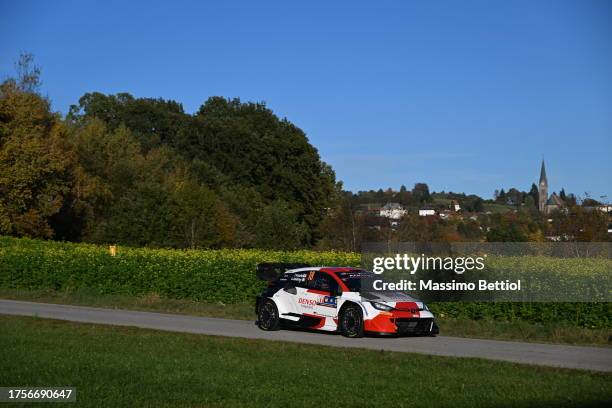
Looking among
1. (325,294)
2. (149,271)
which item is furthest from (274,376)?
(149,271)

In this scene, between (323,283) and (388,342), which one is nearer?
(388,342)

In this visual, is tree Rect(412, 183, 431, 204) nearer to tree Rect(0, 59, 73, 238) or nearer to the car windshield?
tree Rect(0, 59, 73, 238)

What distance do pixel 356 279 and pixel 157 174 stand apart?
58.5 meters

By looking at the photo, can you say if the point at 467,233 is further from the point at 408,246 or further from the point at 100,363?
the point at 100,363

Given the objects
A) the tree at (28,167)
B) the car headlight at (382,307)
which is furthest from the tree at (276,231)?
the car headlight at (382,307)

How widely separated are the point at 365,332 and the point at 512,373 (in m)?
6.06

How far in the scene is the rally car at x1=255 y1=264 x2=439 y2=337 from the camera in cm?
1930

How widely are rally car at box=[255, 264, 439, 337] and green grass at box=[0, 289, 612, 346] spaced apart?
2.18 m

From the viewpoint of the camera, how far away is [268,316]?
21500 millimetres

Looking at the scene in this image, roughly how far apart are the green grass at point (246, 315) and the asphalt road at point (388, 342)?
3.62ft

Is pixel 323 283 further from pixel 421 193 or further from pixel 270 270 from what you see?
pixel 421 193

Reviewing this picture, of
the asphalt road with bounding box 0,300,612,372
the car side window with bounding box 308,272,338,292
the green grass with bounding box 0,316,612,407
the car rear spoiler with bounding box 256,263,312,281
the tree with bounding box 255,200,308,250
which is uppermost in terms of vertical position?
the tree with bounding box 255,200,308,250

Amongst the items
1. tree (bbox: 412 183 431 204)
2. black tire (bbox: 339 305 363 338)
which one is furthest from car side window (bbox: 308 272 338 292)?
tree (bbox: 412 183 431 204)

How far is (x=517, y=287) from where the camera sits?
2408cm
